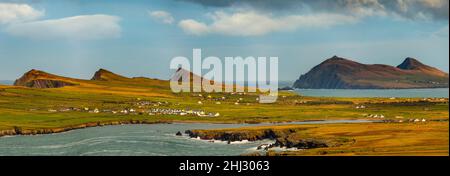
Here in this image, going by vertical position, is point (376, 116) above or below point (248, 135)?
above

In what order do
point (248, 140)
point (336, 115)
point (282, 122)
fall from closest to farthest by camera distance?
point (248, 140) < point (282, 122) < point (336, 115)

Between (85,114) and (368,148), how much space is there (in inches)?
4390

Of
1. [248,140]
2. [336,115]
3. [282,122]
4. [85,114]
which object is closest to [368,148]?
[248,140]

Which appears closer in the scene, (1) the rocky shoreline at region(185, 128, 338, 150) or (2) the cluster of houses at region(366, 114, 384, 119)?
(1) the rocky shoreline at region(185, 128, 338, 150)

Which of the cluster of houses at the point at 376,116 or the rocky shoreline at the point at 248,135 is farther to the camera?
the cluster of houses at the point at 376,116

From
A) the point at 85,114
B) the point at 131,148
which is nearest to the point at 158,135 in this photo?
the point at 131,148

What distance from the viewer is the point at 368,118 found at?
17475 centimetres

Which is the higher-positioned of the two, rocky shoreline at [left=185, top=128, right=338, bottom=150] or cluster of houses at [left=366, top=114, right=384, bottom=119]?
cluster of houses at [left=366, top=114, right=384, bottom=119]

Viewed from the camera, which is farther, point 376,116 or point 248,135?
point 376,116

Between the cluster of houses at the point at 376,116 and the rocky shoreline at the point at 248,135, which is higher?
the cluster of houses at the point at 376,116
